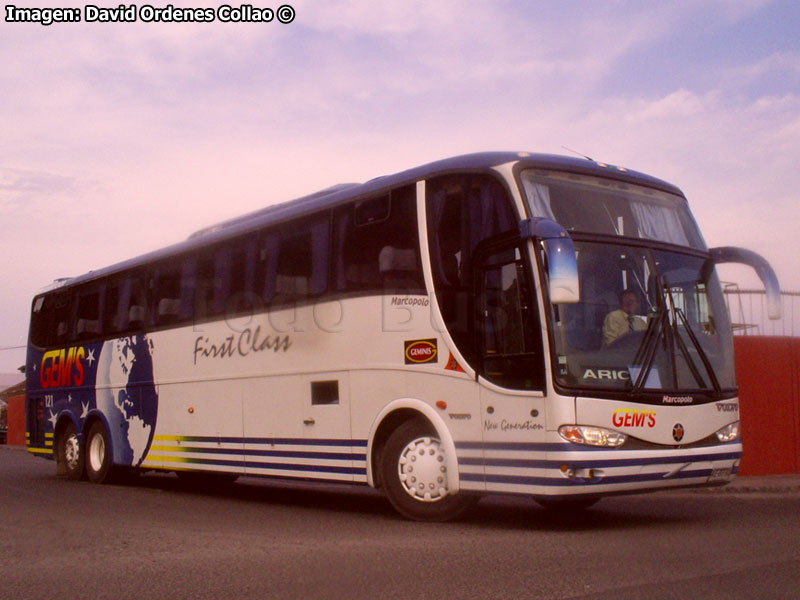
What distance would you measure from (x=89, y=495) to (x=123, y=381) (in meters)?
2.26

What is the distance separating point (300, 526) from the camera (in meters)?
9.64

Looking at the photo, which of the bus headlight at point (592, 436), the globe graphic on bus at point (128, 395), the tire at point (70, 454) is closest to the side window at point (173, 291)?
the globe graphic on bus at point (128, 395)

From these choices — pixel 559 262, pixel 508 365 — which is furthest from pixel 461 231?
pixel 559 262

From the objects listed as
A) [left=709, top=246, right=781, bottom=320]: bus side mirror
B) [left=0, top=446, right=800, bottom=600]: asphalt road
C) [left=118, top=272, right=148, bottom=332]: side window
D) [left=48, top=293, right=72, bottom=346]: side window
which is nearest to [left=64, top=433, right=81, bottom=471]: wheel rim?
[left=48, top=293, right=72, bottom=346]: side window

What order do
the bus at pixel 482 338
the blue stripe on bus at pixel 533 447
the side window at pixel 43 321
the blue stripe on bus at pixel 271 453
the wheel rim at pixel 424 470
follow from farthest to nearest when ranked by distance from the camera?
the side window at pixel 43 321
the blue stripe on bus at pixel 271 453
the wheel rim at pixel 424 470
the bus at pixel 482 338
the blue stripe on bus at pixel 533 447

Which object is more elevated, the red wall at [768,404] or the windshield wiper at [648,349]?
the windshield wiper at [648,349]

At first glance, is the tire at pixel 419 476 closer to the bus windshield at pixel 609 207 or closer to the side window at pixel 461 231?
the side window at pixel 461 231

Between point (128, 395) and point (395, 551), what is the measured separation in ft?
29.6

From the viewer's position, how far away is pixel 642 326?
903 centimetres

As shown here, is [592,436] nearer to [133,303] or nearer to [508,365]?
[508,365]

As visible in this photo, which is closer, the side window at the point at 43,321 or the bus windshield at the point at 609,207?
the bus windshield at the point at 609,207

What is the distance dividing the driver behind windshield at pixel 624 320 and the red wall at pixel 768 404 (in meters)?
6.53

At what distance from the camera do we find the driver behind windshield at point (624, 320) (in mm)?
8812

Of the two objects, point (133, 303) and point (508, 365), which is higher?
point (133, 303)
